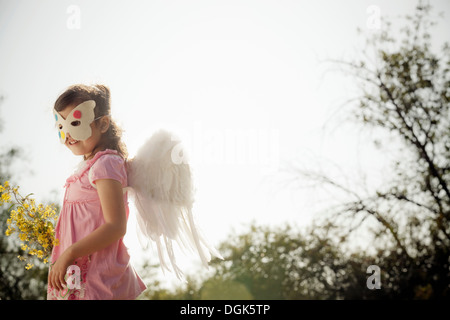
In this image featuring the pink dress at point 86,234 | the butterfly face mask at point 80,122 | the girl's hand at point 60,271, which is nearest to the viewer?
the girl's hand at point 60,271

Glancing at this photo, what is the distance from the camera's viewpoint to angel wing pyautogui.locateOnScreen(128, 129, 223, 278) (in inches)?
83.7

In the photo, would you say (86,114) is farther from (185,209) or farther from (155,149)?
(185,209)

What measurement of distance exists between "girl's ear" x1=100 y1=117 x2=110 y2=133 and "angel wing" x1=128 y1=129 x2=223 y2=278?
21cm

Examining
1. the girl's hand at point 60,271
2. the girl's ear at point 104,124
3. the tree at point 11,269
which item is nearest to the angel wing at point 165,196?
the girl's ear at point 104,124

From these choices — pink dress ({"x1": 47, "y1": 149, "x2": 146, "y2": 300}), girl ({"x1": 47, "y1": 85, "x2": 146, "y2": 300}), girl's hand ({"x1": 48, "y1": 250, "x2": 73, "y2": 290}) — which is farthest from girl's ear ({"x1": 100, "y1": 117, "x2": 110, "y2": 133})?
girl's hand ({"x1": 48, "y1": 250, "x2": 73, "y2": 290})

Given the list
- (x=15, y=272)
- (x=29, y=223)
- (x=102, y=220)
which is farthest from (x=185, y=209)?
(x=15, y=272)

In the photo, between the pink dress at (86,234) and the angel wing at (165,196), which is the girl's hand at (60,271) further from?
the angel wing at (165,196)

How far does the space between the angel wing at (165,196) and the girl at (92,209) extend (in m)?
0.10

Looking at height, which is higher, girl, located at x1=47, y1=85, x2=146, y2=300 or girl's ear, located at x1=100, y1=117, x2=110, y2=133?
girl's ear, located at x1=100, y1=117, x2=110, y2=133

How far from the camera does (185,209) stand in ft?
7.39

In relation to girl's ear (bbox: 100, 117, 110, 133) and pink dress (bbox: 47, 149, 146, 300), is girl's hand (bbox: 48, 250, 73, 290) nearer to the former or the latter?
pink dress (bbox: 47, 149, 146, 300)

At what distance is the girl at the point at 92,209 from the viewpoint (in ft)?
6.13

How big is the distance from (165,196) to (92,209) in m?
0.36

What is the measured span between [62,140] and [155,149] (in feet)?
1.58
